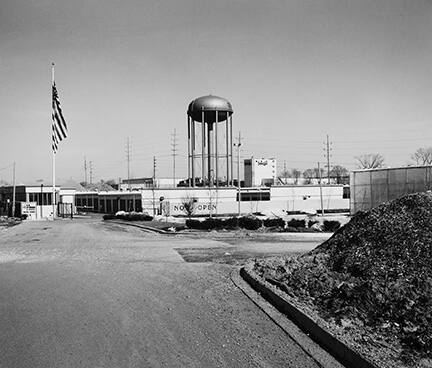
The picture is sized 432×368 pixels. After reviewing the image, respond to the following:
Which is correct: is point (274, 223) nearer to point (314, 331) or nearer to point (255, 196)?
point (314, 331)

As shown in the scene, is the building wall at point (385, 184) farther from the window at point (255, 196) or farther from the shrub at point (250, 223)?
the window at point (255, 196)

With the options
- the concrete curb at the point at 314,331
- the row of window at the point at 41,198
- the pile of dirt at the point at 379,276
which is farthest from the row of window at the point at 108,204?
the concrete curb at the point at 314,331

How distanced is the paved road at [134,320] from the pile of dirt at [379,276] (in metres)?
1.01

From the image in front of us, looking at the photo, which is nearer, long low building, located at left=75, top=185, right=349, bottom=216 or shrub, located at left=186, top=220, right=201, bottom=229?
shrub, located at left=186, top=220, right=201, bottom=229

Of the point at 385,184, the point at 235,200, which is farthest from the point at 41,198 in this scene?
the point at 385,184

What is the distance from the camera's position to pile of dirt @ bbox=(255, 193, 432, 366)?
624 centimetres

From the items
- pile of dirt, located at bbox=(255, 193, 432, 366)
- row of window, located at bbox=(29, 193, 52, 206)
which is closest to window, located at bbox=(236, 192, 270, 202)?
row of window, located at bbox=(29, 193, 52, 206)

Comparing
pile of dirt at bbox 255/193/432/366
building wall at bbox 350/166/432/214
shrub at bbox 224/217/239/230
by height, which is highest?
building wall at bbox 350/166/432/214

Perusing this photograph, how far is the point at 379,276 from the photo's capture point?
8.06m

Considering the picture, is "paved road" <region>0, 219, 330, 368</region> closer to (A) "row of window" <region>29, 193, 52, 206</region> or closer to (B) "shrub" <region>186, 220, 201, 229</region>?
(B) "shrub" <region>186, 220, 201, 229</region>

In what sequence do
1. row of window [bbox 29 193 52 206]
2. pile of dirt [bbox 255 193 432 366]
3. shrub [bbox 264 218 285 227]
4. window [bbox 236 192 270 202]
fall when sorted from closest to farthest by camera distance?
pile of dirt [bbox 255 193 432 366]
shrub [bbox 264 218 285 227]
window [bbox 236 192 270 202]
row of window [bbox 29 193 52 206]

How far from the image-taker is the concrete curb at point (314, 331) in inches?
212

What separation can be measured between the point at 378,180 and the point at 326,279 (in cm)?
3258

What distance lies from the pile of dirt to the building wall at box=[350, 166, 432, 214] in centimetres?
2477
